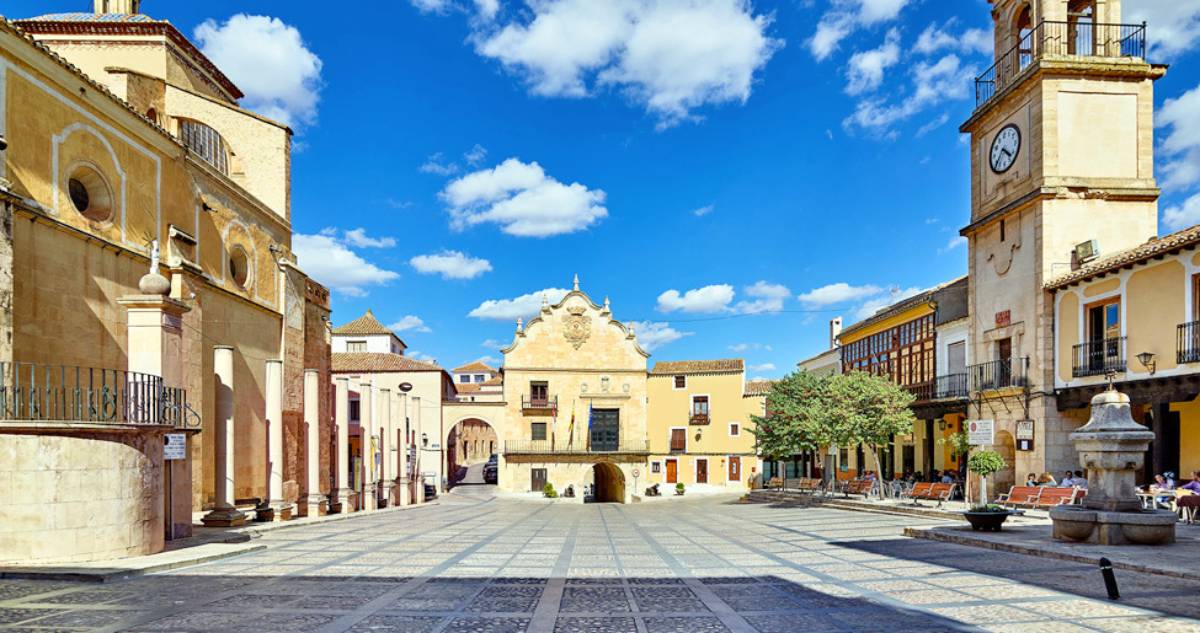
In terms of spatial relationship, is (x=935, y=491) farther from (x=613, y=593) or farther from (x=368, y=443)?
(x=368, y=443)

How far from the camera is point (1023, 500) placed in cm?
2077

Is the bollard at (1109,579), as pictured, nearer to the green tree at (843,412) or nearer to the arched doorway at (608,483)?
the green tree at (843,412)

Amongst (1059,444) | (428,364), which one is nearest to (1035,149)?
(1059,444)

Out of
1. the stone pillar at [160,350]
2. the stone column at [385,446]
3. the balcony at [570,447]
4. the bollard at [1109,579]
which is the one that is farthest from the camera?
the balcony at [570,447]

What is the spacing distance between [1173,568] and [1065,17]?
65.6 ft

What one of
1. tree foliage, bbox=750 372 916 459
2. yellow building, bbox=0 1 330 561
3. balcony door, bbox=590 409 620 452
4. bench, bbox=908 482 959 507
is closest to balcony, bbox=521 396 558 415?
balcony door, bbox=590 409 620 452

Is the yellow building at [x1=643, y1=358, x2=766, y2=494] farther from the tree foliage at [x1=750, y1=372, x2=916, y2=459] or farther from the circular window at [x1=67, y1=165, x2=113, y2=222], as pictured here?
the circular window at [x1=67, y1=165, x2=113, y2=222]

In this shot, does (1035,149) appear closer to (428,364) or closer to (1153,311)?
(1153,311)

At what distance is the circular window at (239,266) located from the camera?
24.5 metres

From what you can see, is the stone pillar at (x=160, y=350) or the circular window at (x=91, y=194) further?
the circular window at (x=91, y=194)

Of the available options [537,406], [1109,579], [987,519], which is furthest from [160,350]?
[537,406]

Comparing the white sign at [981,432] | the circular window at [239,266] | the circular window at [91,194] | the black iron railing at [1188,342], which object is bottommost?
the white sign at [981,432]

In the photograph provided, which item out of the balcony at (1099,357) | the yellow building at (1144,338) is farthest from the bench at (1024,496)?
the balcony at (1099,357)

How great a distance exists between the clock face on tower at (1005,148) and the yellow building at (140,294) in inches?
933
